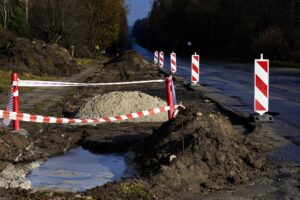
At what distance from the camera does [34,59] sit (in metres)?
36.0

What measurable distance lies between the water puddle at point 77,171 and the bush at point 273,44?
47394 millimetres

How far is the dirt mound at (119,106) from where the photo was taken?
41.2 feet

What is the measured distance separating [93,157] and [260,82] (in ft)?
15.4

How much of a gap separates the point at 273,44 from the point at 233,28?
27.0m

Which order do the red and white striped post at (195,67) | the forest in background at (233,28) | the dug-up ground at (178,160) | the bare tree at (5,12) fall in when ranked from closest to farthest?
the dug-up ground at (178,160), the red and white striped post at (195,67), the forest in background at (233,28), the bare tree at (5,12)

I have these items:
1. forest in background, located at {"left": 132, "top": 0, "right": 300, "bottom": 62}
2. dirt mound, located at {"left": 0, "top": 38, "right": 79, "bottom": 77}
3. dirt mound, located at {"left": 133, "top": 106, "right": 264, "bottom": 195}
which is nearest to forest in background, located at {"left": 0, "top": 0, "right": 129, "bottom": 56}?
dirt mound, located at {"left": 0, "top": 38, "right": 79, "bottom": 77}

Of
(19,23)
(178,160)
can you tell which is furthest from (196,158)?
(19,23)

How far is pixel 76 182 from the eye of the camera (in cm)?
736

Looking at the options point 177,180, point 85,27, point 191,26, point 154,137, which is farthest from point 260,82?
point 191,26

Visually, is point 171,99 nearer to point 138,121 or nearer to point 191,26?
point 138,121

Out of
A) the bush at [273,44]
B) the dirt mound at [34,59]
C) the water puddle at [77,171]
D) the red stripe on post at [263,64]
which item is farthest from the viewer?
the bush at [273,44]

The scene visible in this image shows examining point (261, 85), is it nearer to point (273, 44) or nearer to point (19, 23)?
point (273, 44)

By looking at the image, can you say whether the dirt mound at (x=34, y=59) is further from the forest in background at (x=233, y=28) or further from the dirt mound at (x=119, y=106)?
the forest in background at (x=233, y=28)

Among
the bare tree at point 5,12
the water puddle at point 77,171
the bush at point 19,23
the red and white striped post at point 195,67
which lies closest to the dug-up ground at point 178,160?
the water puddle at point 77,171
